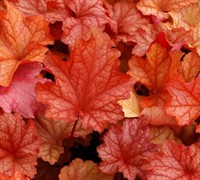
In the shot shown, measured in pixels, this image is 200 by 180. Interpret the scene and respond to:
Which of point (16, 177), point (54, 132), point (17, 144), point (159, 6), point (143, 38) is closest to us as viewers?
point (16, 177)

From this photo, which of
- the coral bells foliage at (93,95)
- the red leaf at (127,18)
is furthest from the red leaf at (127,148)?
the red leaf at (127,18)

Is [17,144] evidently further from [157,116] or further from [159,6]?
[159,6]

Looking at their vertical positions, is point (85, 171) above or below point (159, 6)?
below

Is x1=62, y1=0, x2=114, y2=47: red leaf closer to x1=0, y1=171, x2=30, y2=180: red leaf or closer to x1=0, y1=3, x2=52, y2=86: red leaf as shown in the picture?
x1=0, y1=3, x2=52, y2=86: red leaf

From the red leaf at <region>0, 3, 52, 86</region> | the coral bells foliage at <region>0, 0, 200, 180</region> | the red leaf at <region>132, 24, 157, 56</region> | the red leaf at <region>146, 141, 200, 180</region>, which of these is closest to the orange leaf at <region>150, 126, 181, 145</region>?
the coral bells foliage at <region>0, 0, 200, 180</region>

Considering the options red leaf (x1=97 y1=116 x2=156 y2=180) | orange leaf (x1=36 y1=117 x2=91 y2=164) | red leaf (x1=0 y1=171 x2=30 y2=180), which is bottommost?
orange leaf (x1=36 y1=117 x2=91 y2=164)

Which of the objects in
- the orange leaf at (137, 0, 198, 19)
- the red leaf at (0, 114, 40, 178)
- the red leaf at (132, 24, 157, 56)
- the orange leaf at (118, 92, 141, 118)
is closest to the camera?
the red leaf at (0, 114, 40, 178)

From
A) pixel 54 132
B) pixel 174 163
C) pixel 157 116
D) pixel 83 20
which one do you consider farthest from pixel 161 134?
pixel 83 20

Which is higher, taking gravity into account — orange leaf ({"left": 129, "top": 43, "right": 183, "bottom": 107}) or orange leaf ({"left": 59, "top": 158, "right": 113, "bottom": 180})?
orange leaf ({"left": 129, "top": 43, "right": 183, "bottom": 107})

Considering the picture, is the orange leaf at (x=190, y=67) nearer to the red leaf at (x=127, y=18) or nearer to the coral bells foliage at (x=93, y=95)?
the coral bells foliage at (x=93, y=95)
